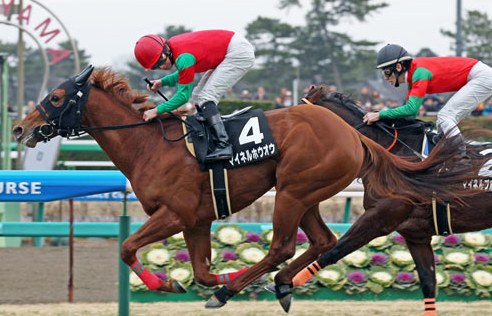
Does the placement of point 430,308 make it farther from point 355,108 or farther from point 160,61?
point 160,61

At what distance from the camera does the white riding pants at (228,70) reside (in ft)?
15.1

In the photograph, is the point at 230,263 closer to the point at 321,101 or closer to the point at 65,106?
the point at 321,101

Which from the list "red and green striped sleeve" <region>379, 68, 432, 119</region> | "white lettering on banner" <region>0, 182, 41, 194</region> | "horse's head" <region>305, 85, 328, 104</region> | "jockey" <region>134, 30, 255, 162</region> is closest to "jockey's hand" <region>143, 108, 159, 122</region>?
"jockey" <region>134, 30, 255, 162</region>

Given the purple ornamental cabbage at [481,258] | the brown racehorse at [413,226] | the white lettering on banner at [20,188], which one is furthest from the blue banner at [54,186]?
the purple ornamental cabbage at [481,258]

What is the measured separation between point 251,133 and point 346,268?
191 cm

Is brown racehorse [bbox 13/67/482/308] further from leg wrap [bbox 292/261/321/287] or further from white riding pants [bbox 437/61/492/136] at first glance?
white riding pants [bbox 437/61/492/136]

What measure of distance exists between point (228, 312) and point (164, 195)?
4.02 feet

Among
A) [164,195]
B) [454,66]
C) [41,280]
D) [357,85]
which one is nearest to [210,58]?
[164,195]

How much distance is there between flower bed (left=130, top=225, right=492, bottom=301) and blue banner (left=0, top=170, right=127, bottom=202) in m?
0.85

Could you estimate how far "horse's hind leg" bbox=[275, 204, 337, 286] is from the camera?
15.3 ft

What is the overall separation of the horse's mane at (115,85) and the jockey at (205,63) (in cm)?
19

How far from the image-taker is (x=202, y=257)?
4656 mm

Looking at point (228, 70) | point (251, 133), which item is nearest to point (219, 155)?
point (251, 133)

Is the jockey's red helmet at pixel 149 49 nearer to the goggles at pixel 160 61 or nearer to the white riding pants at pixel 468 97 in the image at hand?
the goggles at pixel 160 61
